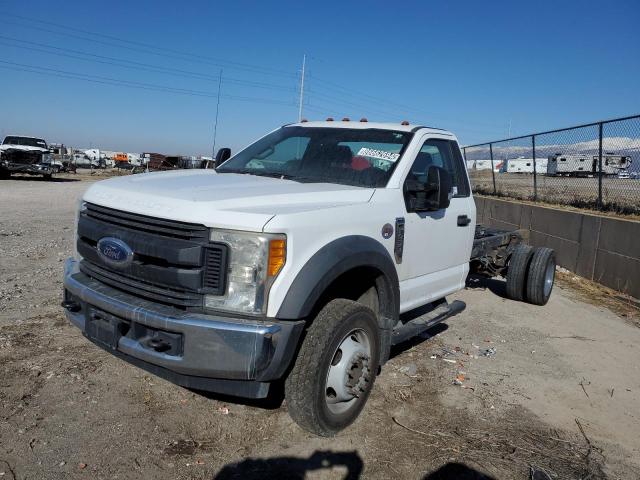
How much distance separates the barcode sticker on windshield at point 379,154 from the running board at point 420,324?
133cm

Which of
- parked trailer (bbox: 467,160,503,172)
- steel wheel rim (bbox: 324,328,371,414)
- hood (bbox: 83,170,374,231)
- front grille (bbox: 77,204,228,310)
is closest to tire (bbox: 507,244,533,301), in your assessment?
hood (bbox: 83,170,374,231)

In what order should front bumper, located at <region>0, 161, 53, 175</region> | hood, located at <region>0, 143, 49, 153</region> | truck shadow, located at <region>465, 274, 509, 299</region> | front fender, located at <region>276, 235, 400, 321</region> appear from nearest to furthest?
front fender, located at <region>276, 235, 400, 321</region>
truck shadow, located at <region>465, 274, 509, 299</region>
front bumper, located at <region>0, 161, 53, 175</region>
hood, located at <region>0, 143, 49, 153</region>

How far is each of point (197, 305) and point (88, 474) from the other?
3.38ft

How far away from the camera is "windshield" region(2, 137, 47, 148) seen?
79.3 feet

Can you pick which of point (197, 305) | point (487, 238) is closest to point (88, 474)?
point (197, 305)

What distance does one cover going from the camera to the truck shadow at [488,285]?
301 inches

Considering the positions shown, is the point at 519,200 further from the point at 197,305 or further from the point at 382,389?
the point at 197,305

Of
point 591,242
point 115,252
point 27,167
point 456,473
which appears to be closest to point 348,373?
point 456,473

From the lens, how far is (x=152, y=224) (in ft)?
9.82

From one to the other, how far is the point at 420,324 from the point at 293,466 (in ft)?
5.73

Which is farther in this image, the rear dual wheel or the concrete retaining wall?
the concrete retaining wall

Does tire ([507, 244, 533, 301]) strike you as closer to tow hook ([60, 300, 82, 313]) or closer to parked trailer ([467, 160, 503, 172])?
tow hook ([60, 300, 82, 313])

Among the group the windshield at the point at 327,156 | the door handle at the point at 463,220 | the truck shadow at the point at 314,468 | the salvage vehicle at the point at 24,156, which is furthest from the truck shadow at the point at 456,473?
the salvage vehicle at the point at 24,156

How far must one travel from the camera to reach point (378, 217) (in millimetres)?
3596
